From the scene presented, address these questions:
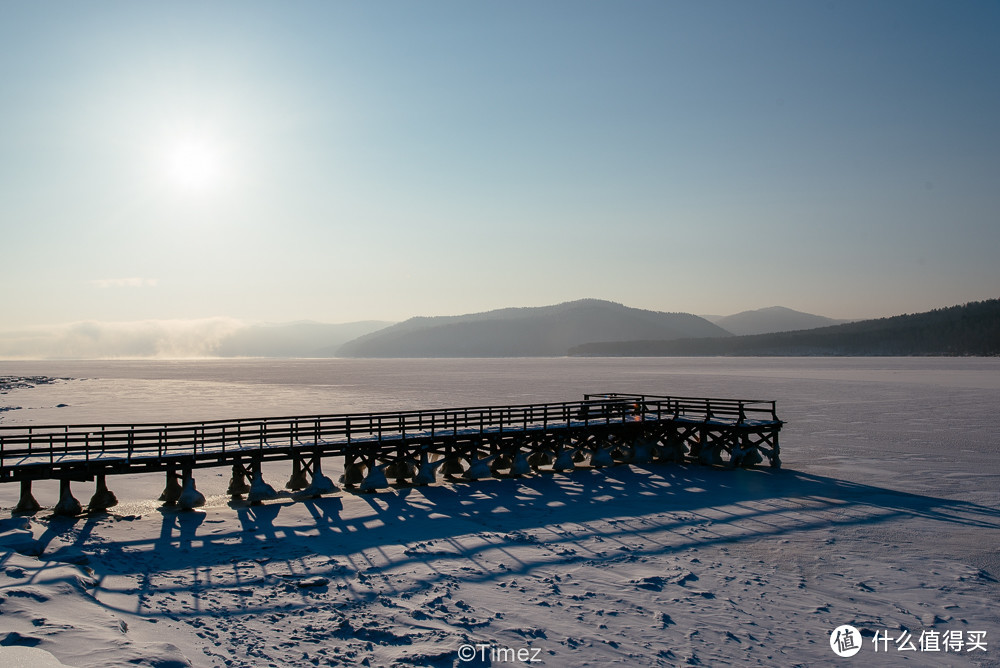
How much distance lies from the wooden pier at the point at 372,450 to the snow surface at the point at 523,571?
3.51 feet

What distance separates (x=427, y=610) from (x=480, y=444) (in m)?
15.7

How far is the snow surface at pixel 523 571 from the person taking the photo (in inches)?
450

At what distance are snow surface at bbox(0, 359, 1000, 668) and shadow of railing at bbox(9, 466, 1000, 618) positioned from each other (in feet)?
0.32

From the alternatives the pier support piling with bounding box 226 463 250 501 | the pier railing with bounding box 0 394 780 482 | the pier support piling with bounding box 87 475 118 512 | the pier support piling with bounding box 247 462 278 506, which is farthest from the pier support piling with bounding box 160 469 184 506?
the pier support piling with bounding box 247 462 278 506

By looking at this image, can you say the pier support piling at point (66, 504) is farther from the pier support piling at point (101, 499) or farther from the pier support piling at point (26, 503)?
the pier support piling at point (26, 503)

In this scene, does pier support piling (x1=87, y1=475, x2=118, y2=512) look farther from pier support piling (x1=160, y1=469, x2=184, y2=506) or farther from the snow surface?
pier support piling (x1=160, y1=469, x2=184, y2=506)

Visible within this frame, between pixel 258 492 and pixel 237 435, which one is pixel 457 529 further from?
pixel 237 435

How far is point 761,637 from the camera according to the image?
11.9 metres

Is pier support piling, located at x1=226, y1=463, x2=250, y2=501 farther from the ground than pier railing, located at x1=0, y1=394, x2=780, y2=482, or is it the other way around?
pier railing, located at x1=0, y1=394, x2=780, y2=482

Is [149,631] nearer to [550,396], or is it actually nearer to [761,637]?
[761,637]

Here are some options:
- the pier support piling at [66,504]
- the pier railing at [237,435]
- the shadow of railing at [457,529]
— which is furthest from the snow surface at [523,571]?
the pier railing at [237,435]

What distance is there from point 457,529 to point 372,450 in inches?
303

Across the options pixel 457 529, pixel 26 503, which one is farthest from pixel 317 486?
pixel 26 503

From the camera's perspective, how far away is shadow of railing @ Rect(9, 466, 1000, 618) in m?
15.1
